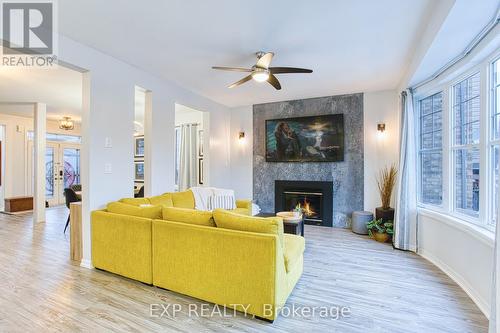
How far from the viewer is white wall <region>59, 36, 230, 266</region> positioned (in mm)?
3057

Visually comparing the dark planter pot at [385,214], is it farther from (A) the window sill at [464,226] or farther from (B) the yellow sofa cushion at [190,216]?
(B) the yellow sofa cushion at [190,216]

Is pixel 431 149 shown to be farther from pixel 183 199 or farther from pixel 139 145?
pixel 139 145

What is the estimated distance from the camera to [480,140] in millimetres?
→ 2605

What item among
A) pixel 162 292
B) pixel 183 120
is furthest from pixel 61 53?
pixel 183 120

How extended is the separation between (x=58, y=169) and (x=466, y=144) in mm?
9893

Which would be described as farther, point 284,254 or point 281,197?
point 281,197

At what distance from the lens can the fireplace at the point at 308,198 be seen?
529 centimetres

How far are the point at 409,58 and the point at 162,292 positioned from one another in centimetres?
413

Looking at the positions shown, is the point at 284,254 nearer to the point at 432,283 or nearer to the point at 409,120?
the point at 432,283

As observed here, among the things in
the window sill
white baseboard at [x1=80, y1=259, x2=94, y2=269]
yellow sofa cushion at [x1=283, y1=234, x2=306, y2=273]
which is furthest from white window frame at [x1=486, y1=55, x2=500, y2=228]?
white baseboard at [x1=80, y1=259, x2=94, y2=269]

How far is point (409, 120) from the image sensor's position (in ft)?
12.4

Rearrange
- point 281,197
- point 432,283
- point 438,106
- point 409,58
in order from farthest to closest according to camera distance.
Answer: point 281,197 < point 438,106 < point 409,58 < point 432,283

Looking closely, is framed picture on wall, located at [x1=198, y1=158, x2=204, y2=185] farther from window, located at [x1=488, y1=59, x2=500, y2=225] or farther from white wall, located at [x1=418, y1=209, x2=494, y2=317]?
window, located at [x1=488, y1=59, x2=500, y2=225]

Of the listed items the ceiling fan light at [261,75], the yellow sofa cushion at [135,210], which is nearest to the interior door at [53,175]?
the yellow sofa cushion at [135,210]
